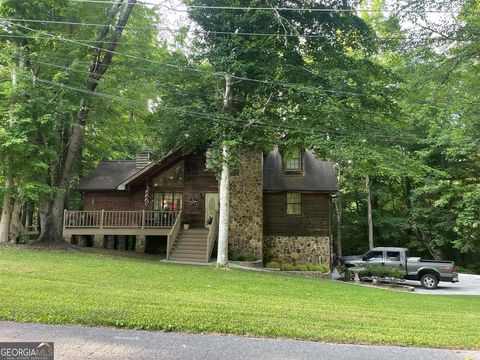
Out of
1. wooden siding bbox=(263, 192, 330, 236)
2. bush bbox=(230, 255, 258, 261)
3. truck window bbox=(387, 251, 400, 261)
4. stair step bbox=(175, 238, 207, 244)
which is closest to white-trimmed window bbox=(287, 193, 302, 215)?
wooden siding bbox=(263, 192, 330, 236)

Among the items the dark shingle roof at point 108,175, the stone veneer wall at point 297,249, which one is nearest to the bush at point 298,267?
the stone veneer wall at point 297,249

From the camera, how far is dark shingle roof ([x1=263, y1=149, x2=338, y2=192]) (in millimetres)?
20344

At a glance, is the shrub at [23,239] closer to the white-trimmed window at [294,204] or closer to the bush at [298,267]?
the bush at [298,267]

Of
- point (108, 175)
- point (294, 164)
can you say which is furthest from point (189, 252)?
point (108, 175)

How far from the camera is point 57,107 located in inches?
634

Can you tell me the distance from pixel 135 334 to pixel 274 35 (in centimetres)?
1184

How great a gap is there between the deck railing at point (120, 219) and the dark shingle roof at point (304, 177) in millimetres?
5301

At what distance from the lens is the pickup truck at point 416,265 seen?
17.3m

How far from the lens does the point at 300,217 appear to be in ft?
67.7

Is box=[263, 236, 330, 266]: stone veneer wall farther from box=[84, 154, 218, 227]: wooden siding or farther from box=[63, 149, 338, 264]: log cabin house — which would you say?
box=[84, 154, 218, 227]: wooden siding

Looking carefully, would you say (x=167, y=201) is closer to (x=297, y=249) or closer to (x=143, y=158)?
(x=143, y=158)

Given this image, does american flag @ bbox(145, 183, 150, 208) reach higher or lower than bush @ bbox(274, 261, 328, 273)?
higher

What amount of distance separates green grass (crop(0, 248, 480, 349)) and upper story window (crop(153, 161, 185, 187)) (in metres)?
10.3

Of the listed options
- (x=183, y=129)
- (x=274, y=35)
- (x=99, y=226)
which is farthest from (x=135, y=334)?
(x=99, y=226)
